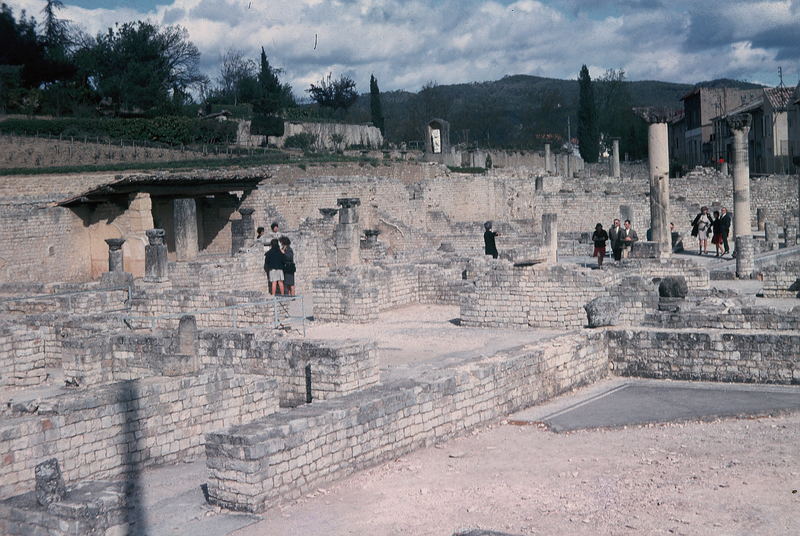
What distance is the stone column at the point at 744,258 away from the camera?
20.6 m

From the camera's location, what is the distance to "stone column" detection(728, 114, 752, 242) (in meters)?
26.3

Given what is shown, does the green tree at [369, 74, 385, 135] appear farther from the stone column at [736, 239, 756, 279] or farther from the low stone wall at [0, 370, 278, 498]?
the low stone wall at [0, 370, 278, 498]

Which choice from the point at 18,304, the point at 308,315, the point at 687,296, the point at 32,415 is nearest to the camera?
the point at 32,415

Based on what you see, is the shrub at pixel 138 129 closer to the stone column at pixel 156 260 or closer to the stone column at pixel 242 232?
the stone column at pixel 242 232

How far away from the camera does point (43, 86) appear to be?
48562 mm

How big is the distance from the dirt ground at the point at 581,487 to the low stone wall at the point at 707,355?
1535 mm

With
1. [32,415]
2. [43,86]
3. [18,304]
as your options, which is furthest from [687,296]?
[43,86]

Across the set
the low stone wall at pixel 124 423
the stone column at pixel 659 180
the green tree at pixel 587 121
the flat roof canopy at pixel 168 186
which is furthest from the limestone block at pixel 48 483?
the green tree at pixel 587 121

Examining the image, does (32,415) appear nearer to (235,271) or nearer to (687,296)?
(687,296)

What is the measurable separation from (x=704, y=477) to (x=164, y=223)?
2444 centimetres

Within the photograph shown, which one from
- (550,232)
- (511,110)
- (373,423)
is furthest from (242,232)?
(511,110)

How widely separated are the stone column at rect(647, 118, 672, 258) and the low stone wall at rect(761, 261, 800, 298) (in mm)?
6097

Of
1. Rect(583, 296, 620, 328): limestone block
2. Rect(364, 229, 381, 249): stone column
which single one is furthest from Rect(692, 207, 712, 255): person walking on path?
Rect(583, 296, 620, 328): limestone block

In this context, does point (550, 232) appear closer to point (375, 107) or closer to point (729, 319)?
point (729, 319)
